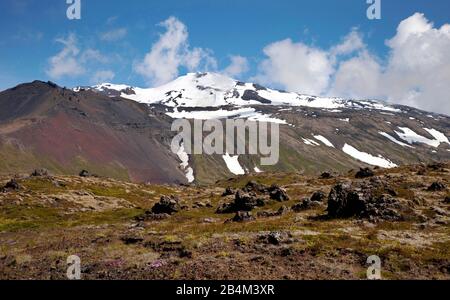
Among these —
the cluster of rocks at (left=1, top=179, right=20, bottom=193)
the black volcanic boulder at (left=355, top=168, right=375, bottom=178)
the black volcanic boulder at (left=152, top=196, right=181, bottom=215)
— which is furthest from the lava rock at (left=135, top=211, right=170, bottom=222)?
the black volcanic boulder at (left=355, top=168, right=375, bottom=178)

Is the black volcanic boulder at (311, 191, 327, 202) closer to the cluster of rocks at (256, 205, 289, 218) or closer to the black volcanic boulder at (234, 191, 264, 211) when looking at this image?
the cluster of rocks at (256, 205, 289, 218)

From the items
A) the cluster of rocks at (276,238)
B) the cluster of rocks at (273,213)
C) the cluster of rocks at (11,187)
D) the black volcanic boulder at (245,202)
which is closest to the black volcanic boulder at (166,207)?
the black volcanic boulder at (245,202)

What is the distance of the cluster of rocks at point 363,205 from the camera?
180ft

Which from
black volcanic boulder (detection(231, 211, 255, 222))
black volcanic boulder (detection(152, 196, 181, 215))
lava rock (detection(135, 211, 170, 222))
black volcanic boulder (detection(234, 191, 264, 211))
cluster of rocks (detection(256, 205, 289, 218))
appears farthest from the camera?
black volcanic boulder (detection(152, 196, 181, 215))

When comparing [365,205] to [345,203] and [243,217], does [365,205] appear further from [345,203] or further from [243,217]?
[243,217]

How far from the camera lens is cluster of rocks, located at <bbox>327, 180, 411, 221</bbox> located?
5500cm

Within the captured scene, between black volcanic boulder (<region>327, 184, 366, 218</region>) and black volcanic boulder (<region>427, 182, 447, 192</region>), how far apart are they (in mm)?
20343

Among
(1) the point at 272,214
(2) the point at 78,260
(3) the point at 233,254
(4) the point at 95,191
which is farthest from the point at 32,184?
(3) the point at 233,254

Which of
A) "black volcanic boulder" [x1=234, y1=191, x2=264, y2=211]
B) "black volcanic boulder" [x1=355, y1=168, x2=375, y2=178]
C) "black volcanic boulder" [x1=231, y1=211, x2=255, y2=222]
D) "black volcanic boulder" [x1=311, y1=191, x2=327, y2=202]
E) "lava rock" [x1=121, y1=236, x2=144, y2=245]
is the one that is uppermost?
"black volcanic boulder" [x1=355, y1=168, x2=375, y2=178]

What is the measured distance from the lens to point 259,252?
4112 centimetres

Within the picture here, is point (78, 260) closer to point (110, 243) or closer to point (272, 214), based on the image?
point (110, 243)

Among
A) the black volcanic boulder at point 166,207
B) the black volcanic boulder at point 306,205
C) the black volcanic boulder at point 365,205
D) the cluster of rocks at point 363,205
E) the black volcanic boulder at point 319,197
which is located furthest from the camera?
the black volcanic boulder at point 166,207

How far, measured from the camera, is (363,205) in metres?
57.4

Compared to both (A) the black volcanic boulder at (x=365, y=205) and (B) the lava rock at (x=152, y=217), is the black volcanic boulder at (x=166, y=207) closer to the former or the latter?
(B) the lava rock at (x=152, y=217)
